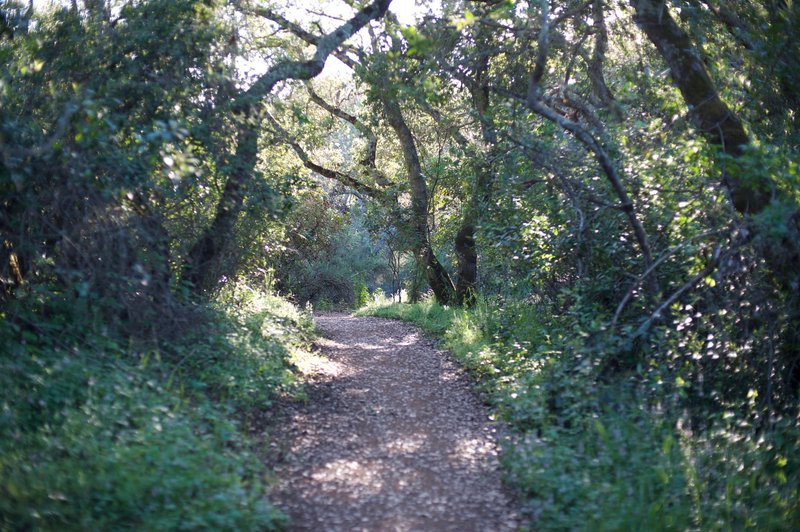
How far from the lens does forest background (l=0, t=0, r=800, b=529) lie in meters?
4.92

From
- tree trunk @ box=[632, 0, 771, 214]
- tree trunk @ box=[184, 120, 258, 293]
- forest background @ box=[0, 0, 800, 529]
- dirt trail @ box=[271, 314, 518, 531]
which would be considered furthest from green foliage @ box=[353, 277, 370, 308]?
tree trunk @ box=[632, 0, 771, 214]

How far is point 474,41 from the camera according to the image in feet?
37.2

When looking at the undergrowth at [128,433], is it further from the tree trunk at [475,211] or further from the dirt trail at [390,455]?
the tree trunk at [475,211]

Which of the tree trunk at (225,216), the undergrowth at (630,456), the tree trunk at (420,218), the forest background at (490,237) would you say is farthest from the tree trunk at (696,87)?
the tree trunk at (420,218)

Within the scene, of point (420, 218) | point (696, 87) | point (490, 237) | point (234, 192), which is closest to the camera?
point (696, 87)

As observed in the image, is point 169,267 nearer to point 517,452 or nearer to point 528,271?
point 517,452

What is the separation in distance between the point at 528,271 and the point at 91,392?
6.91 m

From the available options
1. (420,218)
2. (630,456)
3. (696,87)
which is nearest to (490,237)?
(696,87)

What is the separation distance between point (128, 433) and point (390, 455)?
7.76 feet

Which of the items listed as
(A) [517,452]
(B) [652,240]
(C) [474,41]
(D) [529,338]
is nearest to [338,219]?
(C) [474,41]

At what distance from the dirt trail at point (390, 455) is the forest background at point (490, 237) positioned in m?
0.30

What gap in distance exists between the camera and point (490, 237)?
11.5 metres

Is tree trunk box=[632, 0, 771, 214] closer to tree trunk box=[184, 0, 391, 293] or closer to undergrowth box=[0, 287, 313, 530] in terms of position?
tree trunk box=[184, 0, 391, 293]

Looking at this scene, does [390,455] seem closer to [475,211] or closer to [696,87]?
[696,87]
